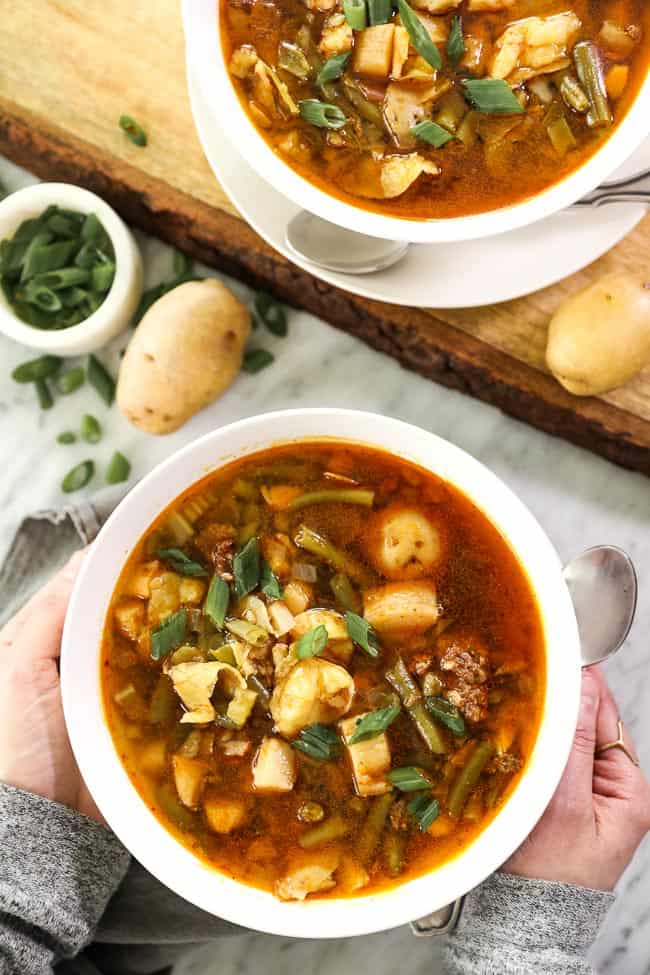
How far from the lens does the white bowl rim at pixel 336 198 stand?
2.18 meters

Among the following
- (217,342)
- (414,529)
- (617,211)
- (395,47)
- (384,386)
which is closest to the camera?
(395,47)

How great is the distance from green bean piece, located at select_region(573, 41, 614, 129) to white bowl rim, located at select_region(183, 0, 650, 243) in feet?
0.17

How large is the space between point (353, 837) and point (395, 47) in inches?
68.3

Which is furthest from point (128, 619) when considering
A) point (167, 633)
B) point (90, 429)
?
point (90, 429)

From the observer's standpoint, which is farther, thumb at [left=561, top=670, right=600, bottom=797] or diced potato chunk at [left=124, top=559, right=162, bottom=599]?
thumb at [left=561, top=670, right=600, bottom=797]

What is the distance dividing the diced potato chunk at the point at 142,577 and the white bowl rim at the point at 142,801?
5cm

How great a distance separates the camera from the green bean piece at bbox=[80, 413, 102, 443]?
3039 mm

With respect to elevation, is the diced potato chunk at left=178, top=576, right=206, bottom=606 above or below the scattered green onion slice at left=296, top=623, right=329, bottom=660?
below

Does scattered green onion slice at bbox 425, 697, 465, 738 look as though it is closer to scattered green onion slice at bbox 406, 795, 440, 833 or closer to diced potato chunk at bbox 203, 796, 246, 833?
scattered green onion slice at bbox 406, 795, 440, 833

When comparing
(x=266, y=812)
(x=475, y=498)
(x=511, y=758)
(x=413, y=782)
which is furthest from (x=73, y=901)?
(x=475, y=498)

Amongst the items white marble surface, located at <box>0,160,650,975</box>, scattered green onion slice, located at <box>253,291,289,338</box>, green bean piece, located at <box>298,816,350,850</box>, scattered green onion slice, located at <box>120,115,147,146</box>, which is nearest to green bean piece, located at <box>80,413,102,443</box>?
white marble surface, located at <box>0,160,650,975</box>

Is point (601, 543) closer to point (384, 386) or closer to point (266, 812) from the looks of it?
point (384, 386)

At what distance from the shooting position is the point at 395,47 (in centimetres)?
217

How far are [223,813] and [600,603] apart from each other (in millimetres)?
1142
